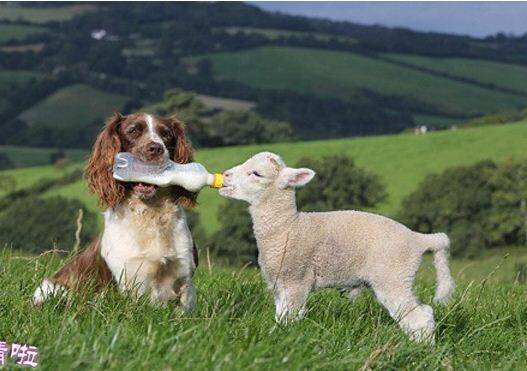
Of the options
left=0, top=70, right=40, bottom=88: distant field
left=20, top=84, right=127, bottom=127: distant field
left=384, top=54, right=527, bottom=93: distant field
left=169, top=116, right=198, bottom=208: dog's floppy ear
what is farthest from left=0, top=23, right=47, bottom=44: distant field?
left=169, top=116, right=198, bottom=208: dog's floppy ear

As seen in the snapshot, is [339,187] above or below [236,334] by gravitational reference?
below

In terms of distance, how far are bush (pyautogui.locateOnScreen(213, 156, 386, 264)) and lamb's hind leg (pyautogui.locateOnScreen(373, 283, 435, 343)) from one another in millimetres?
50154

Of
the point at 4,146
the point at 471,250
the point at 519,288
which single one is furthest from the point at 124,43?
the point at 519,288

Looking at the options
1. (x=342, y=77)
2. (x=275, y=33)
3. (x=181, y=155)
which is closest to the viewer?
(x=181, y=155)

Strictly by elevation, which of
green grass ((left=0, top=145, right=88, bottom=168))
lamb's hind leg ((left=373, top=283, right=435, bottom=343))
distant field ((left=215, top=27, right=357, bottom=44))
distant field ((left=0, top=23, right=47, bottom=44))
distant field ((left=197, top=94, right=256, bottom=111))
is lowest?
green grass ((left=0, top=145, right=88, bottom=168))

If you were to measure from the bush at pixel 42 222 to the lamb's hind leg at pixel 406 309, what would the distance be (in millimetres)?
59772

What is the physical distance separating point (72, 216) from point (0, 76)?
81.2 metres

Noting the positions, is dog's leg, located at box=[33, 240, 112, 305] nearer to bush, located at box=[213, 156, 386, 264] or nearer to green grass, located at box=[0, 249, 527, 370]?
green grass, located at box=[0, 249, 527, 370]

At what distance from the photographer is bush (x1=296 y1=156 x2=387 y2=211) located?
68.7 meters

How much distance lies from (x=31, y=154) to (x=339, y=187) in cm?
6223

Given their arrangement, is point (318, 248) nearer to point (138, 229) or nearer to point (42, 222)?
Result: point (138, 229)

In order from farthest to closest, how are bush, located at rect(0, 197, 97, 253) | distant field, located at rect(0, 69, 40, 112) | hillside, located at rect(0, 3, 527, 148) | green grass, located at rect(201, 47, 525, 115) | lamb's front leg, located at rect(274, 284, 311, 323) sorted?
green grass, located at rect(201, 47, 525, 115) < distant field, located at rect(0, 69, 40, 112) < hillside, located at rect(0, 3, 527, 148) < bush, located at rect(0, 197, 97, 253) < lamb's front leg, located at rect(274, 284, 311, 323)

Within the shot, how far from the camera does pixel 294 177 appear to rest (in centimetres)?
661

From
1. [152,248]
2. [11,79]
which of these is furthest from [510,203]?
[11,79]
